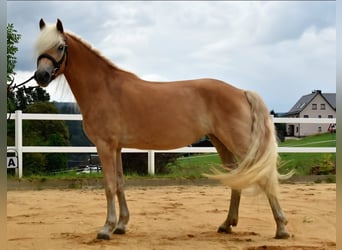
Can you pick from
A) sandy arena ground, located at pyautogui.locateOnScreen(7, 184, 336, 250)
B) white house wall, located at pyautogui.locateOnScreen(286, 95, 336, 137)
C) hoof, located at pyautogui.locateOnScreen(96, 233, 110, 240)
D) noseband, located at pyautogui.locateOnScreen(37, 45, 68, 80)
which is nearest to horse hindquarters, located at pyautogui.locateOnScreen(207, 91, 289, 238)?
sandy arena ground, located at pyautogui.locateOnScreen(7, 184, 336, 250)

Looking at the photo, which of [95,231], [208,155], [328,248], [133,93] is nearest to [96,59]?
[133,93]

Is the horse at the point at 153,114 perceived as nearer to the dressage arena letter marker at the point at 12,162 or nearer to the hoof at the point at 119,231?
the hoof at the point at 119,231

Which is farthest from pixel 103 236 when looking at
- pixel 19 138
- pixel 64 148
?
pixel 19 138

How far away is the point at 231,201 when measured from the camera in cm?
461

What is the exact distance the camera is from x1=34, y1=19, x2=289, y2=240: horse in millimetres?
4180

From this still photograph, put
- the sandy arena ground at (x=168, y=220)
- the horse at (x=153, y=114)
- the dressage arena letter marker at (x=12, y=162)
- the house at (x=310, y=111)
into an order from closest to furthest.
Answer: the sandy arena ground at (x=168, y=220), the horse at (x=153, y=114), the dressage arena letter marker at (x=12, y=162), the house at (x=310, y=111)

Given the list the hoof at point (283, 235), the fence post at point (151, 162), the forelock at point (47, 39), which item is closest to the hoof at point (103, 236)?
the hoof at point (283, 235)

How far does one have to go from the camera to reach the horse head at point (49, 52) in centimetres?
407

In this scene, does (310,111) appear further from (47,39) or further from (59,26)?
(47,39)

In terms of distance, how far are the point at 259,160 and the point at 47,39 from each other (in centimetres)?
A: 233

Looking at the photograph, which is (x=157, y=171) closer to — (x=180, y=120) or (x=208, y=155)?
(x=208, y=155)

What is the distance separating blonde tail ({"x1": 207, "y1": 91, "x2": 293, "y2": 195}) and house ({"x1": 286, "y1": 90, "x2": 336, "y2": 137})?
179 inches

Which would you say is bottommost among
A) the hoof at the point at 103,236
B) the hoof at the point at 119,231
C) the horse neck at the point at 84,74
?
the hoof at the point at 119,231

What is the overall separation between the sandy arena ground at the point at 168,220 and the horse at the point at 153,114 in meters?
0.28
